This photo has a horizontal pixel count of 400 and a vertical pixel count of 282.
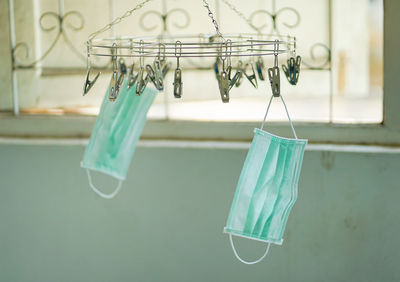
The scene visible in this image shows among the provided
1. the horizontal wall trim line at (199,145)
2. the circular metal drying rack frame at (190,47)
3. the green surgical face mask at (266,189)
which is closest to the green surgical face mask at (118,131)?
the circular metal drying rack frame at (190,47)

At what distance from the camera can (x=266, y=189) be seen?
3.50 m

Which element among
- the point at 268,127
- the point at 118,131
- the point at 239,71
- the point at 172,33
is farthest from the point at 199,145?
the point at 239,71

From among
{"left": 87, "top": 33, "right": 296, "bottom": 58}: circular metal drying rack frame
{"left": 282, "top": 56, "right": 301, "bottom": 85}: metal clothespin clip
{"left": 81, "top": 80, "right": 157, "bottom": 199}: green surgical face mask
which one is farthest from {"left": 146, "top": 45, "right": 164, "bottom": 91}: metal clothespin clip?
{"left": 81, "top": 80, "right": 157, "bottom": 199}: green surgical face mask

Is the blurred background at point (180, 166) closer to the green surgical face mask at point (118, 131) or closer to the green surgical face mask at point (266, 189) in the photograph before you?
the green surgical face mask at point (118, 131)

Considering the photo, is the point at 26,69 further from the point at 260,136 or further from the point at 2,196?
the point at 260,136

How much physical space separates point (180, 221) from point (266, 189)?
126 cm

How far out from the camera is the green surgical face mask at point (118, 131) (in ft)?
13.6

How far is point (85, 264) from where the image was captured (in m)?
4.82

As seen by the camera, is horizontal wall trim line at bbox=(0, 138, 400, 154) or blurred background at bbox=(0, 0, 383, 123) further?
blurred background at bbox=(0, 0, 383, 123)

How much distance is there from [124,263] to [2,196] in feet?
3.49

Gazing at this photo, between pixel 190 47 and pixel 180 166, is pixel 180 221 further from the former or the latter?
pixel 190 47

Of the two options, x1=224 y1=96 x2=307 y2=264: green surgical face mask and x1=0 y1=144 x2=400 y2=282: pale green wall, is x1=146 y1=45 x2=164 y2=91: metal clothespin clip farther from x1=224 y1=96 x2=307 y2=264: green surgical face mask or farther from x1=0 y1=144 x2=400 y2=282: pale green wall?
x1=0 y1=144 x2=400 y2=282: pale green wall

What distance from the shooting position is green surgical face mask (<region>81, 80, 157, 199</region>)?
414cm

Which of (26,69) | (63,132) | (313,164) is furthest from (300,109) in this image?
(26,69)
